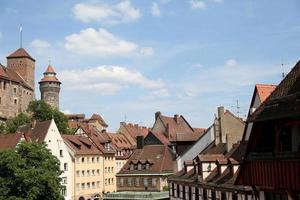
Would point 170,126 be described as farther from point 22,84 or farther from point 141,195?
point 22,84

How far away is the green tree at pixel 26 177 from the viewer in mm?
42094

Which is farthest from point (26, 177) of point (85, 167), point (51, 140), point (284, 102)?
point (284, 102)

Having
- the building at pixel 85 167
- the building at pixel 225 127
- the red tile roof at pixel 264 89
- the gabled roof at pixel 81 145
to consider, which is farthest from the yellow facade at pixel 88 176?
the red tile roof at pixel 264 89

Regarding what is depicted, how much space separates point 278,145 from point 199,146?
87.4 ft

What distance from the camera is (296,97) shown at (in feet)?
46.6

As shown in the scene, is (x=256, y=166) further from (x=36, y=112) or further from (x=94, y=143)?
(x=36, y=112)

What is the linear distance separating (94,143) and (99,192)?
8103 mm

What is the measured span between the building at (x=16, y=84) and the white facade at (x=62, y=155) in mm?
51991

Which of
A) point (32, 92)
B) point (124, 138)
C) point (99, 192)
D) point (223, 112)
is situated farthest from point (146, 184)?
point (32, 92)

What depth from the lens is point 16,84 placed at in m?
125

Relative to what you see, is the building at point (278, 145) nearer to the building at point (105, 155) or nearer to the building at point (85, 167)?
the building at point (85, 167)

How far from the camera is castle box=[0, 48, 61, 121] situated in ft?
401

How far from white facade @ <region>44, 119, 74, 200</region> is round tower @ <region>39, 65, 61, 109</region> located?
229ft

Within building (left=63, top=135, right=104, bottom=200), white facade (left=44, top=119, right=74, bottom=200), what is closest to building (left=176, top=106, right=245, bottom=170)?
white facade (left=44, top=119, right=74, bottom=200)
